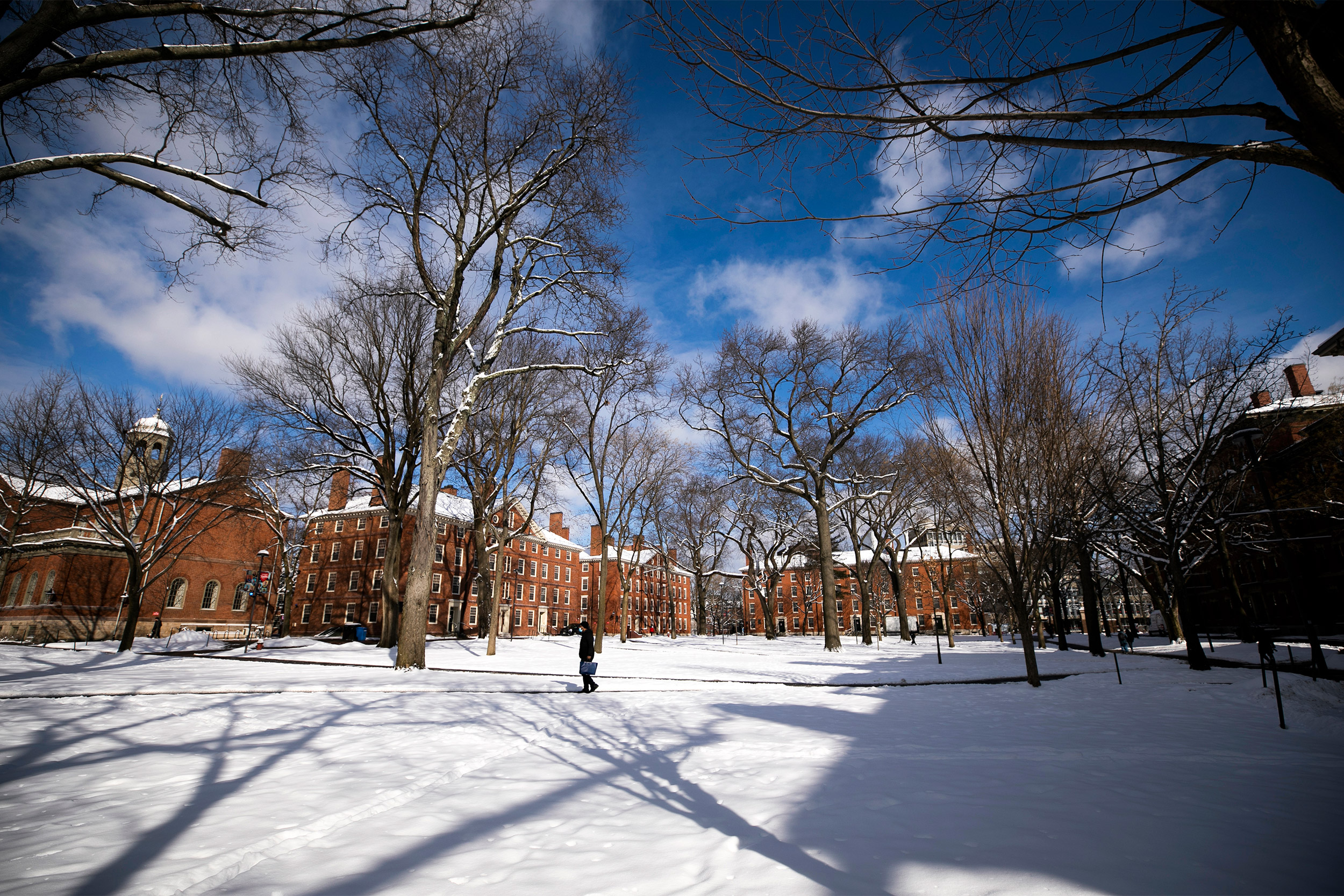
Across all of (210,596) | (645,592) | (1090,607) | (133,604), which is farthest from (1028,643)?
(645,592)

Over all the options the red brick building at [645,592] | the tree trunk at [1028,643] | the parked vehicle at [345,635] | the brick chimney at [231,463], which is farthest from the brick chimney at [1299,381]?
the brick chimney at [231,463]

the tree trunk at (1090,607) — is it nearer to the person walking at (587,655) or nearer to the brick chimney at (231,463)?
the person walking at (587,655)

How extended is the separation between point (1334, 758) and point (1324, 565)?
3989 centimetres

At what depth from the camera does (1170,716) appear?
8484mm

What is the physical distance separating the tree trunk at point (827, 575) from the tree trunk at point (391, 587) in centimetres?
1817

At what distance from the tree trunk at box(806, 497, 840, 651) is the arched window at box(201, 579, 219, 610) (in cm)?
4143

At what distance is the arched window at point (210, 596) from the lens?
3900cm

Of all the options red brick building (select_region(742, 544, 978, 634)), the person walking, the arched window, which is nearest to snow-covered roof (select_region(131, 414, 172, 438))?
the arched window

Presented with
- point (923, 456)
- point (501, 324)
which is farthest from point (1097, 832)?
point (923, 456)

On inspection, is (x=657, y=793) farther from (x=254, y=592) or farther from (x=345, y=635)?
(x=254, y=592)

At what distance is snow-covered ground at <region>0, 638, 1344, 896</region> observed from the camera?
324cm

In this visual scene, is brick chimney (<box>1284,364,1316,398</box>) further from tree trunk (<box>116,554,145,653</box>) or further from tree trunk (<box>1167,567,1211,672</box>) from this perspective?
tree trunk (<box>116,554,145,653</box>)

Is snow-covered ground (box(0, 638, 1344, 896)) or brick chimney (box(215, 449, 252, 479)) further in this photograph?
brick chimney (box(215, 449, 252, 479))

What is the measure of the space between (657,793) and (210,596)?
157 ft
